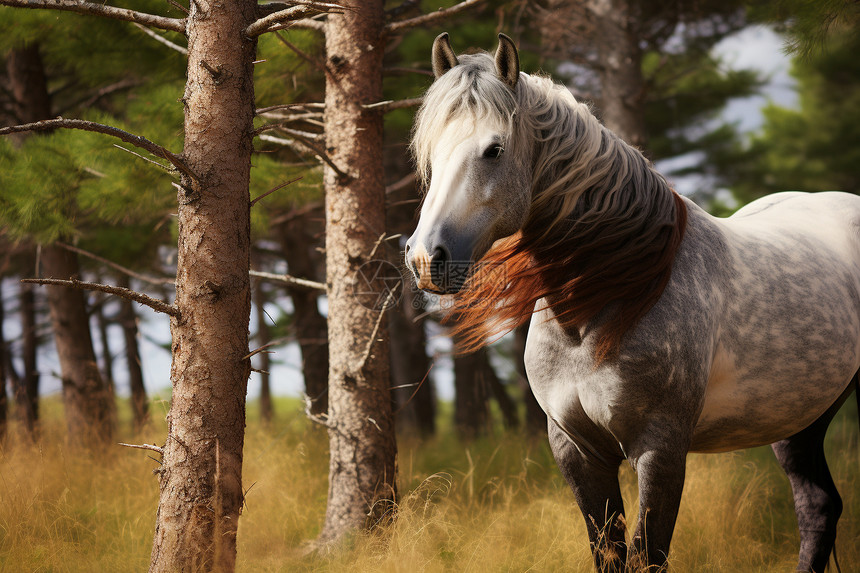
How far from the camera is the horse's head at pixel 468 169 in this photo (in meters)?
2.02

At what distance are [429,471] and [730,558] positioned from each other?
2.73m

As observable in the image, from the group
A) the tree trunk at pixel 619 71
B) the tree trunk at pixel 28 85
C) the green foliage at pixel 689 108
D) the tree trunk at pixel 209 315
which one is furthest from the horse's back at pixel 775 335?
the green foliage at pixel 689 108

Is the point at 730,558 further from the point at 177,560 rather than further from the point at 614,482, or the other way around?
the point at 177,560

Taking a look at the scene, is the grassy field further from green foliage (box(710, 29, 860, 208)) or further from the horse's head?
green foliage (box(710, 29, 860, 208))

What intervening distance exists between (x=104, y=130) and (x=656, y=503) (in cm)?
241

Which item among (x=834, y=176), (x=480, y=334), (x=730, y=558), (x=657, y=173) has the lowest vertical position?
(x=730, y=558)

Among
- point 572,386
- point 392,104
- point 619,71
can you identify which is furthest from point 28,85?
point 572,386

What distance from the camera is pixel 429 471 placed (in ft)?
18.8

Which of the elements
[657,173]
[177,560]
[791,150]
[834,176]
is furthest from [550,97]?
[791,150]

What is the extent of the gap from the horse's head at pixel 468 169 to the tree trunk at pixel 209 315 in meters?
0.84

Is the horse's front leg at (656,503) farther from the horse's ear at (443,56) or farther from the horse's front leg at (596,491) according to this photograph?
the horse's ear at (443,56)

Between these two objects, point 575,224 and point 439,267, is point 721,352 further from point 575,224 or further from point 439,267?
point 439,267

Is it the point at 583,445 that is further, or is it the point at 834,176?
the point at 834,176

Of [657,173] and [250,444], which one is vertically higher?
[657,173]
